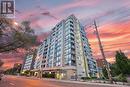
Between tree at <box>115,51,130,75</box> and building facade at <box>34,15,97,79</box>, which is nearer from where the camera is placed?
tree at <box>115,51,130,75</box>

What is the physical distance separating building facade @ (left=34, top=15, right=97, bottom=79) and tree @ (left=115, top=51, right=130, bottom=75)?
3781 centimetres

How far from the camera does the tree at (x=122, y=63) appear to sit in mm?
39719

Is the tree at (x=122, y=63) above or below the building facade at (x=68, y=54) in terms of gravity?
below

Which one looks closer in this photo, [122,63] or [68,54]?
[122,63]

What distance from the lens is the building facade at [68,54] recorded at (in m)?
84.2

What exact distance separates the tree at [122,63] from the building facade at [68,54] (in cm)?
3781

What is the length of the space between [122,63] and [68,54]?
49936 mm

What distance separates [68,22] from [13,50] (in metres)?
79.4

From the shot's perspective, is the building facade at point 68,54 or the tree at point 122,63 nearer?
the tree at point 122,63

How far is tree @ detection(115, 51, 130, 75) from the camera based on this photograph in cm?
3972

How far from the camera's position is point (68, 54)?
89438 mm

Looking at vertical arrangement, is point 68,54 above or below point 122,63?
above

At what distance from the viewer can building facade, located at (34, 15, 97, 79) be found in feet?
276

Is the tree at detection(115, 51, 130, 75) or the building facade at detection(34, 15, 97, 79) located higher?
the building facade at detection(34, 15, 97, 79)
